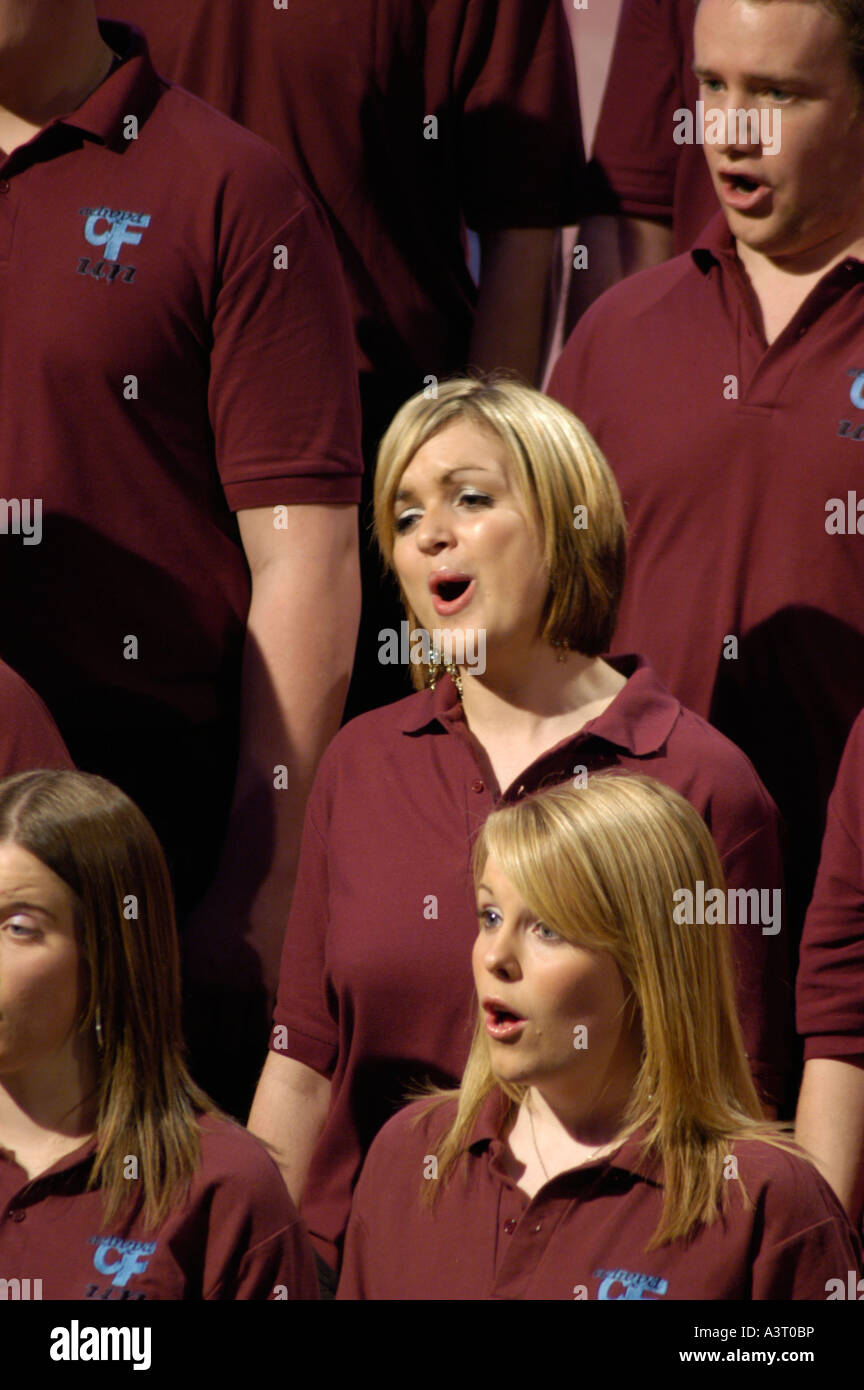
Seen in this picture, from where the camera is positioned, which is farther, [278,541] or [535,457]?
[278,541]

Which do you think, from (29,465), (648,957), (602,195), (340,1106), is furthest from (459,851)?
(602,195)

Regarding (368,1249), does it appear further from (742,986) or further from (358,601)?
(358,601)

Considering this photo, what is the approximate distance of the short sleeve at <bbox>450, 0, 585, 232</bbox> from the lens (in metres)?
3.50

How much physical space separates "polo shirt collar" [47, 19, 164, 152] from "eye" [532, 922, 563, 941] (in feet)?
4.48

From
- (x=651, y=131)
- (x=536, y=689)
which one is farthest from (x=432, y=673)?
(x=651, y=131)

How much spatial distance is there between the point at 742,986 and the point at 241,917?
2.16 feet

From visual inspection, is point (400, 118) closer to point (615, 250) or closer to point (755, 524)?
point (615, 250)

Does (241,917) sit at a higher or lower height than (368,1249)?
higher

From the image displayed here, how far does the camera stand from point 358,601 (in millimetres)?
3137

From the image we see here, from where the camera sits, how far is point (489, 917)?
231 cm

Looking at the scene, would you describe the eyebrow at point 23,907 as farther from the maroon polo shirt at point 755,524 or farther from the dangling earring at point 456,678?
the maroon polo shirt at point 755,524

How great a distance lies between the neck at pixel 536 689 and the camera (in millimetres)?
2807

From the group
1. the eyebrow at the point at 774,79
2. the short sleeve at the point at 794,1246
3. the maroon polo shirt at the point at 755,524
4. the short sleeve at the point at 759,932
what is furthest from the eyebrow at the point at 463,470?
the short sleeve at the point at 794,1246

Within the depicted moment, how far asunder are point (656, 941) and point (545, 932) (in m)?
0.10
